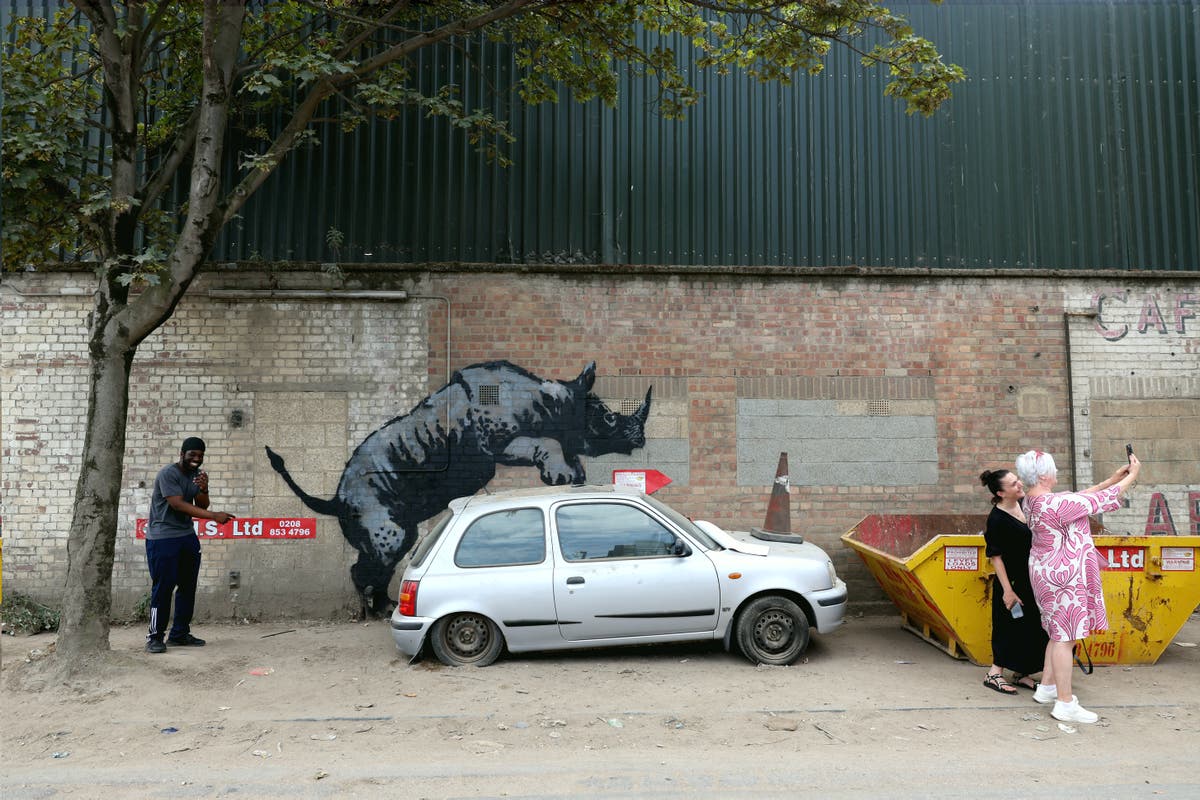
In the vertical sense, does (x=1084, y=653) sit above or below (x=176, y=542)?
below

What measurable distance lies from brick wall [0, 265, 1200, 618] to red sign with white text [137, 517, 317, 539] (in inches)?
3.7

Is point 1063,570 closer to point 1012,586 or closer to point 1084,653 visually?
point 1012,586

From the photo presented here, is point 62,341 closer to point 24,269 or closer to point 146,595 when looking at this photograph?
point 24,269

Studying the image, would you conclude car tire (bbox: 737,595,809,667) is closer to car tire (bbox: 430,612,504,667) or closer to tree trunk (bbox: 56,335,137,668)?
car tire (bbox: 430,612,504,667)

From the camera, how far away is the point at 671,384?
28.7 ft

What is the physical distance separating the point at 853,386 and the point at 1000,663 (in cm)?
357

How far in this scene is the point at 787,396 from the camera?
346 inches

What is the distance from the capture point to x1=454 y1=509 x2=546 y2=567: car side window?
21.2 feet

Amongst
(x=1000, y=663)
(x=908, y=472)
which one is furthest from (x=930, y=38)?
(x=1000, y=663)

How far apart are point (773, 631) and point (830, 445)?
2869mm

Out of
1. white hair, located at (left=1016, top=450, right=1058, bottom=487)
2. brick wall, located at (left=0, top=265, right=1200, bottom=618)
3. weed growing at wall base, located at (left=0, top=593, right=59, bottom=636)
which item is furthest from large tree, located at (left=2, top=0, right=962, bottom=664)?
white hair, located at (left=1016, top=450, right=1058, bottom=487)

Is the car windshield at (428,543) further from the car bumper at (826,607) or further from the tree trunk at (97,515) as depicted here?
the car bumper at (826,607)

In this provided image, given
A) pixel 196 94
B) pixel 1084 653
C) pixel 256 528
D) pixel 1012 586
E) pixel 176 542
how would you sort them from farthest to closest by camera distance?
pixel 256 528, pixel 196 94, pixel 176 542, pixel 1084 653, pixel 1012 586

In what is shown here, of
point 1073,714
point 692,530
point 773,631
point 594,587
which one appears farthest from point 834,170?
point 1073,714
